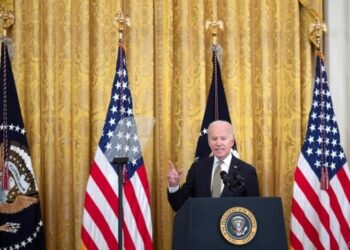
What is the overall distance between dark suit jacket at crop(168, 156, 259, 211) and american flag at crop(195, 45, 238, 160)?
71 cm

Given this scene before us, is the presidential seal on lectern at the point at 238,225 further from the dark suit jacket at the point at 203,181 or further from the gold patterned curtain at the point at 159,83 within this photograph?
the gold patterned curtain at the point at 159,83

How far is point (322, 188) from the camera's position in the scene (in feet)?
18.3

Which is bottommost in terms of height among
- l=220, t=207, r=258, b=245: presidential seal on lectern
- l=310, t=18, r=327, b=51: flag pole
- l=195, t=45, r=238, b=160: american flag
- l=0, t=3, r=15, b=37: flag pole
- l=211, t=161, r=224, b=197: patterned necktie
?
l=220, t=207, r=258, b=245: presidential seal on lectern

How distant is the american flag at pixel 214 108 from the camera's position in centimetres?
576

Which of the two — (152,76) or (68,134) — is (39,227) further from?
(152,76)

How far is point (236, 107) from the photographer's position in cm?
610

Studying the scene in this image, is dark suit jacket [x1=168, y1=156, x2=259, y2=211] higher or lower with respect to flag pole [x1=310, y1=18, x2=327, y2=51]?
lower

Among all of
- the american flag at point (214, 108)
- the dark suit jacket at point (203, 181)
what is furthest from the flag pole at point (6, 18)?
the dark suit jacket at point (203, 181)

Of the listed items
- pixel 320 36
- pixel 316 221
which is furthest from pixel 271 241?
pixel 320 36

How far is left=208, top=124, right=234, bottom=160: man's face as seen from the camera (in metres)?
4.85

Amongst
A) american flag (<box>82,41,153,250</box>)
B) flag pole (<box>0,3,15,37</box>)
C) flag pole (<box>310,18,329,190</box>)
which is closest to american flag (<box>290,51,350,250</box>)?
flag pole (<box>310,18,329,190</box>)

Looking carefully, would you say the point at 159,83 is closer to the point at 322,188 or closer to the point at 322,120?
the point at 322,120

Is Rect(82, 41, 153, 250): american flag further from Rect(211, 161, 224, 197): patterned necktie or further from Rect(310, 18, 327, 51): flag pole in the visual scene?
Rect(310, 18, 327, 51): flag pole

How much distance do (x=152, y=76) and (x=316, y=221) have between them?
208 centimetres
